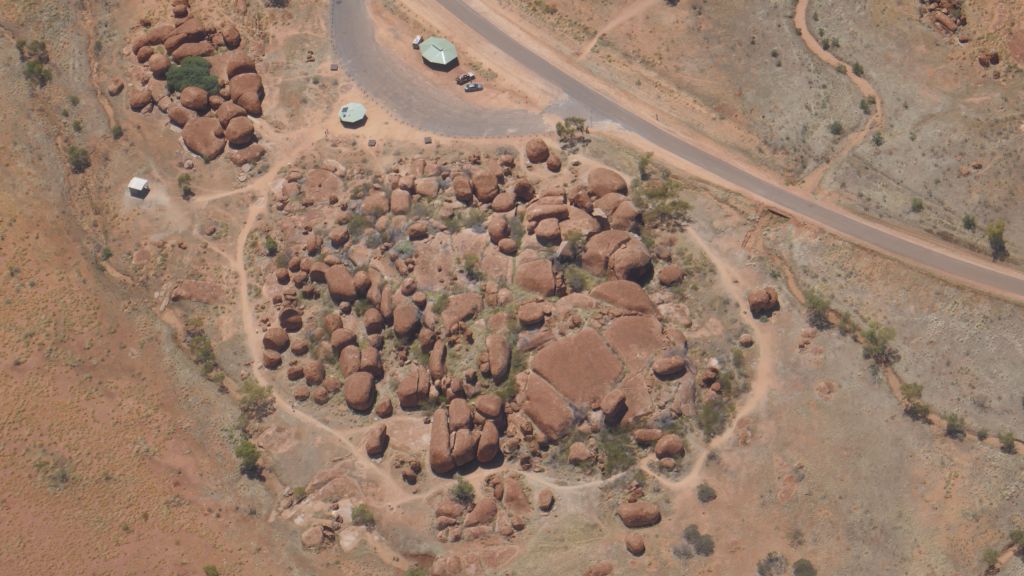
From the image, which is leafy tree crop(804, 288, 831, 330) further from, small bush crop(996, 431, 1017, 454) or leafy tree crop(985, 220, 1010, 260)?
leafy tree crop(985, 220, 1010, 260)

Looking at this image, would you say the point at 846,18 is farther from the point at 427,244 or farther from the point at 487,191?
the point at 427,244

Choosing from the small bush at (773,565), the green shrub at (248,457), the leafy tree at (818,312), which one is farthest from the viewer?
the leafy tree at (818,312)

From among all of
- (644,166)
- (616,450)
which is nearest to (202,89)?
(644,166)

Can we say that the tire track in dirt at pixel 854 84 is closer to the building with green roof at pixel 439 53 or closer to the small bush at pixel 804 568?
the small bush at pixel 804 568

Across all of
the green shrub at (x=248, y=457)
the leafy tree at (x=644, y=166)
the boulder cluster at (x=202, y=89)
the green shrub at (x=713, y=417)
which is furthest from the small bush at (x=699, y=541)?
the boulder cluster at (x=202, y=89)

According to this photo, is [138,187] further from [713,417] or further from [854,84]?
[854,84]

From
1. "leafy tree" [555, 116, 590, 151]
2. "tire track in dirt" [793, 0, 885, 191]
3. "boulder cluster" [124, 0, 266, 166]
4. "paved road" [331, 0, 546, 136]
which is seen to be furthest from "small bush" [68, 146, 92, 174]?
"tire track in dirt" [793, 0, 885, 191]

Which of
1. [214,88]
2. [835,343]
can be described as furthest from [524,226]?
[214,88]
